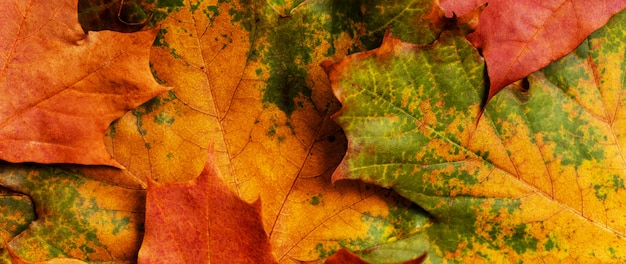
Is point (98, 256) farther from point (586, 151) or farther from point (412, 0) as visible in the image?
point (586, 151)

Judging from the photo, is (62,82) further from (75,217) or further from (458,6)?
(458,6)

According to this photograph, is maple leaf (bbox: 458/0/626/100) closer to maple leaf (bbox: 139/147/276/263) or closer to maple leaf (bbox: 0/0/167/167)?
maple leaf (bbox: 139/147/276/263)

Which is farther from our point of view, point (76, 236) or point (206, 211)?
point (76, 236)

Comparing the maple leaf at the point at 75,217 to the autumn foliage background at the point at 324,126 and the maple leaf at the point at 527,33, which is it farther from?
the maple leaf at the point at 527,33

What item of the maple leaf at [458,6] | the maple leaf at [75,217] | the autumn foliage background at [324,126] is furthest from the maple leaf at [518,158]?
the maple leaf at [75,217]

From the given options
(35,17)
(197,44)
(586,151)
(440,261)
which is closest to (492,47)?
(586,151)

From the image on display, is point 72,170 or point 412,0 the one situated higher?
point 412,0
